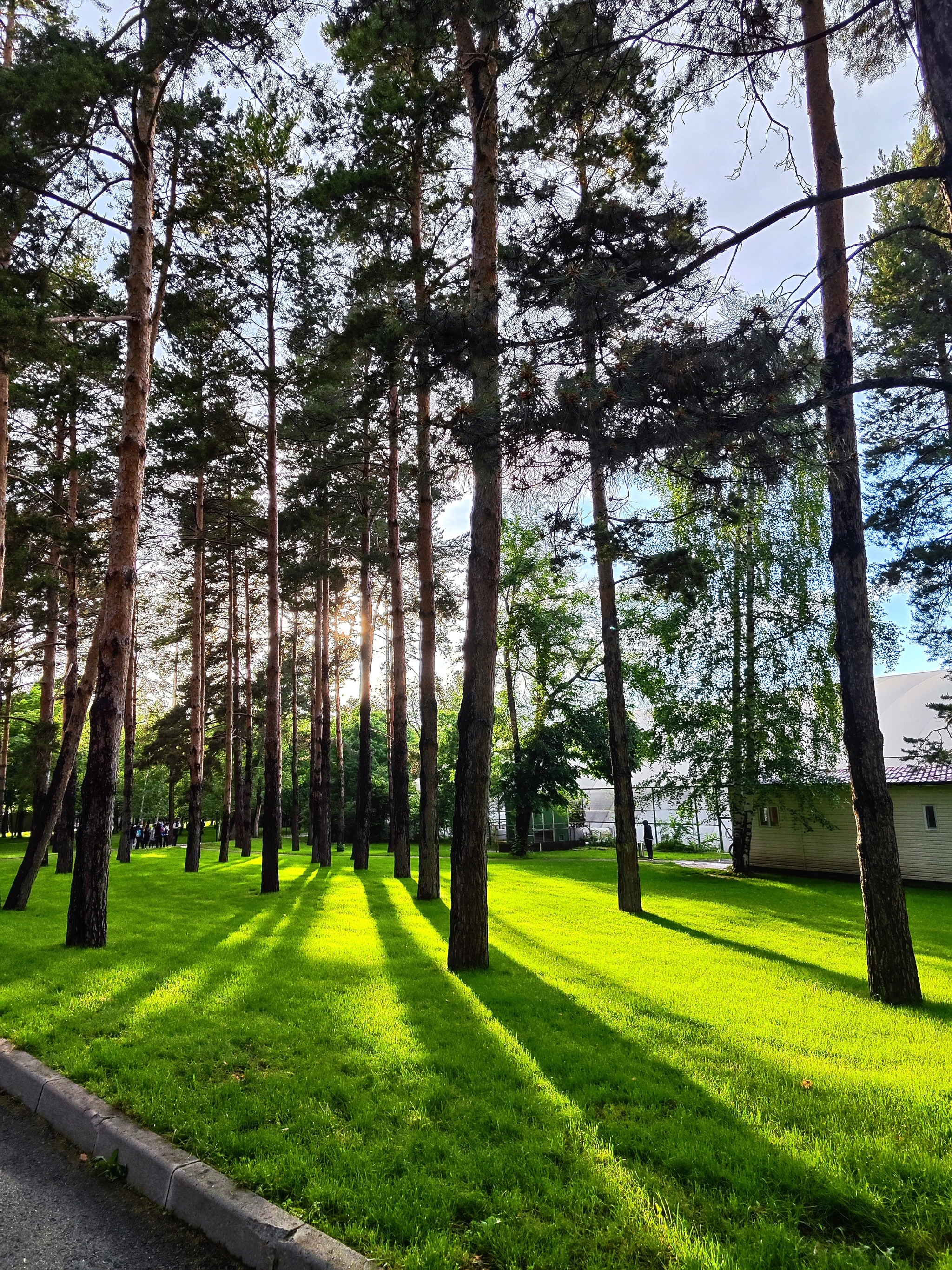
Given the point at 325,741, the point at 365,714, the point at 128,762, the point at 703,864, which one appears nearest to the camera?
the point at 365,714

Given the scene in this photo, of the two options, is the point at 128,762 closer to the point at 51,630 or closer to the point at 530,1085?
the point at 51,630

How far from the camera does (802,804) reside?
1978cm

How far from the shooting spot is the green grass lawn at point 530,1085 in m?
2.66

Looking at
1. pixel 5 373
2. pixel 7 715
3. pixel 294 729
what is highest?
pixel 5 373

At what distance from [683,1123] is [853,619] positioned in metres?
5.06

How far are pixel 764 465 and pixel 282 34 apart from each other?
871cm

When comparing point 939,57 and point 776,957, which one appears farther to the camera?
point 776,957

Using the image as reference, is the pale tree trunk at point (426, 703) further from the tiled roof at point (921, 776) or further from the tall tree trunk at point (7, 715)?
the tiled roof at point (921, 776)

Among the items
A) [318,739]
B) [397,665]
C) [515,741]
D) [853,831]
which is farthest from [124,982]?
[515,741]

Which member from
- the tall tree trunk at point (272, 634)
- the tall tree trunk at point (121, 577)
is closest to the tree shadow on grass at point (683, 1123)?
the tall tree trunk at point (121, 577)

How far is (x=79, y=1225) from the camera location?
2898 mm

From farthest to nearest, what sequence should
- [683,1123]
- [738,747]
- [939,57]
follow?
1. [738,747]
2. [939,57]
3. [683,1123]

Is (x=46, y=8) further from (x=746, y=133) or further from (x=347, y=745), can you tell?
(x=347, y=745)

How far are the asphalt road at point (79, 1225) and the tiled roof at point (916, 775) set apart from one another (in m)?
19.9
